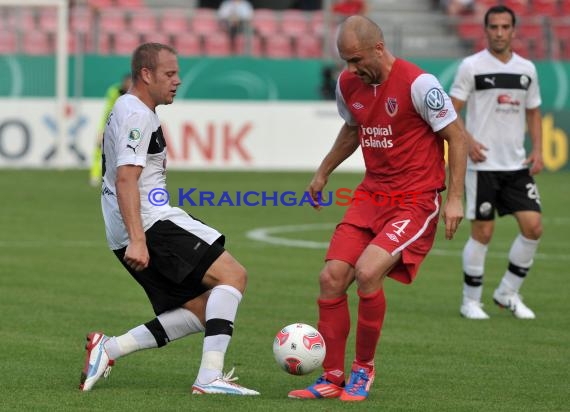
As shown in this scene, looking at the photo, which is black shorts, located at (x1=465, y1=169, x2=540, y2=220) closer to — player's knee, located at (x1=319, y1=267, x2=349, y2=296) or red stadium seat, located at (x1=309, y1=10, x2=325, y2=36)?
player's knee, located at (x1=319, y1=267, x2=349, y2=296)

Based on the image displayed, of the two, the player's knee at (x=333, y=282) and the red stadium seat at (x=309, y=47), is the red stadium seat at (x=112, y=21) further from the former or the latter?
the player's knee at (x=333, y=282)

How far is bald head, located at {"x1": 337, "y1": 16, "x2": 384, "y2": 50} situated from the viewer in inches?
292

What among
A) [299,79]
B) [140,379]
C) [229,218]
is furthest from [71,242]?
[299,79]

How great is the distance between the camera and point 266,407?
285 inches

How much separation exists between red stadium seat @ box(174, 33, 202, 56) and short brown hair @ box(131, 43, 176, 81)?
2300 cm

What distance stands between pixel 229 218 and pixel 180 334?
11496mm

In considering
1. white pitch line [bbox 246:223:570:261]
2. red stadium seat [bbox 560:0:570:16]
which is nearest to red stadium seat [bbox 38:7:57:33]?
red stadium seat [bbox 560:0:570:16]

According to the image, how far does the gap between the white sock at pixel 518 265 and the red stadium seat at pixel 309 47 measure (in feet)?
65.3

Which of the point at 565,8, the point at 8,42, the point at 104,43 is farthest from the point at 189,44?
the point at 565,8

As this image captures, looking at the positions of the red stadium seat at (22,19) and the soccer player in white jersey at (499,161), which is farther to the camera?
the red stadium seat at (22,19)

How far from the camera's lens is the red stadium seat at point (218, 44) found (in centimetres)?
3045

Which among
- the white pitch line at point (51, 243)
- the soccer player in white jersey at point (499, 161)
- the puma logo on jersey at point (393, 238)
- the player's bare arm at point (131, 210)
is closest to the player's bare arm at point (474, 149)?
the soccer player in white jersey at point (499, 161)

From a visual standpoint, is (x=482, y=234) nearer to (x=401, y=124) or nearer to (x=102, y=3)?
(x=401, y=124)

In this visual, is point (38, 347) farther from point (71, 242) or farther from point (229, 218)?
point (229, 218)
